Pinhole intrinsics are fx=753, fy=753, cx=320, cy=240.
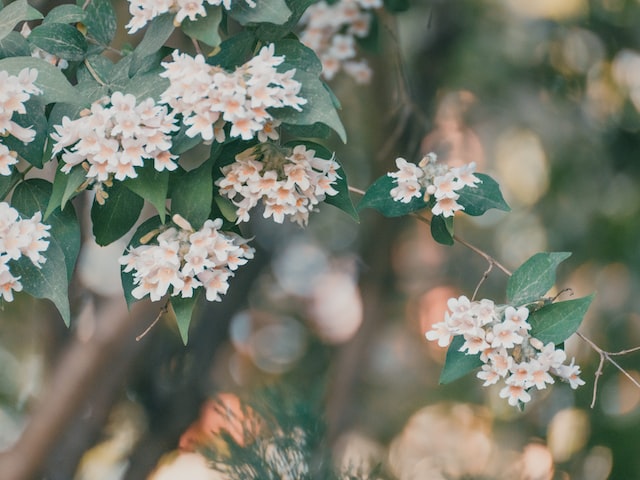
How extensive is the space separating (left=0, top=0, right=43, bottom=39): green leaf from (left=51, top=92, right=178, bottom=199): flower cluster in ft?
0.28

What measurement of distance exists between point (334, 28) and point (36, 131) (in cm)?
64

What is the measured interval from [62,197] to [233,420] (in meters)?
0.27

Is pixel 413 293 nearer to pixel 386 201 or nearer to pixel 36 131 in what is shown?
pixel 386 201

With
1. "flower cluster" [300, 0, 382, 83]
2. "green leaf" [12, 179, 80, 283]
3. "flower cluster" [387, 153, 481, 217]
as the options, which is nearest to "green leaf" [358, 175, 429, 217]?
"flower cluster" [387, 153, 481, 217]

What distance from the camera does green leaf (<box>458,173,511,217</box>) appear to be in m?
0.63

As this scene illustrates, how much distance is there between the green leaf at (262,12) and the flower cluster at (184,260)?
0.48 ft

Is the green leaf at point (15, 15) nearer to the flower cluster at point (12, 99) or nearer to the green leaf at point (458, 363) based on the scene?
the flower cluster at point (12, 99)

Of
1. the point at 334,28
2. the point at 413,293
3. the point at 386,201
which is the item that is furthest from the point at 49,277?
the point at 413,293

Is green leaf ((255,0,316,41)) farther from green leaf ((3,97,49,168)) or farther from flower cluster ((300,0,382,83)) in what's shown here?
flower cluster ((300,0,382,83))

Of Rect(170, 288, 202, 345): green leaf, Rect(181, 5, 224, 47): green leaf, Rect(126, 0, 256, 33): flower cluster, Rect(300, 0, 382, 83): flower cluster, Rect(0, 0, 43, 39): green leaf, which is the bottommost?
Rect(300, 0, 382, 83): flower cluster

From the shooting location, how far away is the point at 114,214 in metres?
0.58

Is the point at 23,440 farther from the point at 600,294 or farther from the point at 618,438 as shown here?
the point at 600,294

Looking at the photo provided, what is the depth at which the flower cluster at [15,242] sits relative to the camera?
512 millimetres

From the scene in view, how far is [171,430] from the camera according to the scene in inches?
56.2
